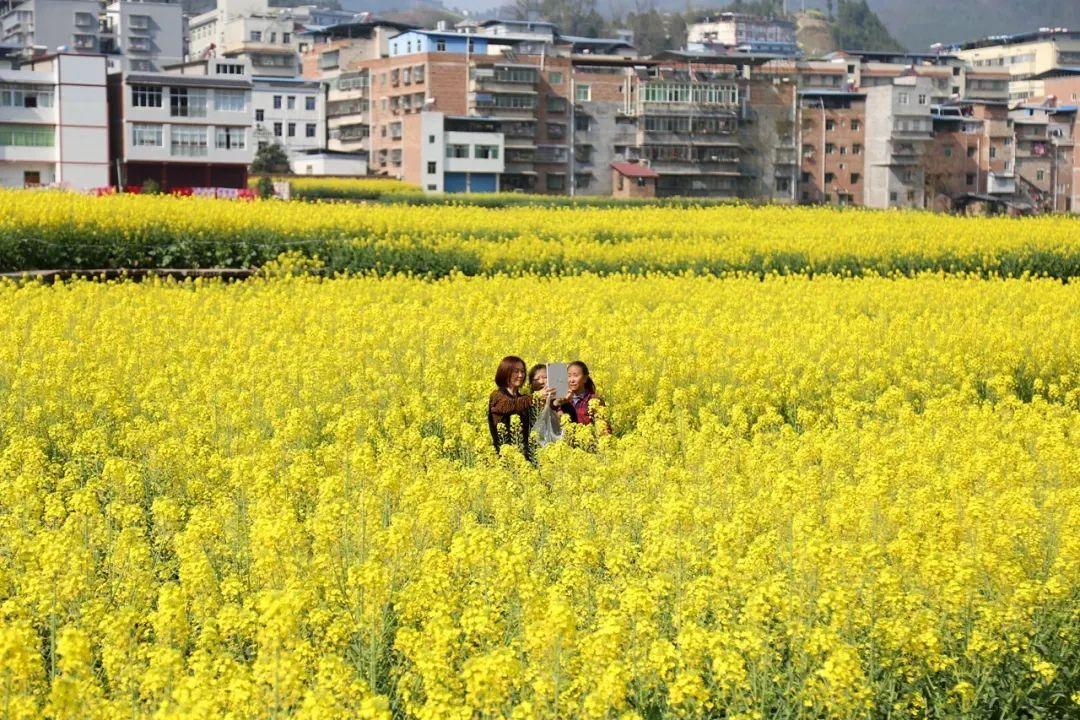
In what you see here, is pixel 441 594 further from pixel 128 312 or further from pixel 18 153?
pixel 18 153

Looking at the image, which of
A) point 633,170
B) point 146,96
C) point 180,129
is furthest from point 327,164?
point 146,96

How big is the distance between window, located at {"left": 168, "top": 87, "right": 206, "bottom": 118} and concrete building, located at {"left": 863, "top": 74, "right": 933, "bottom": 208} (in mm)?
48884

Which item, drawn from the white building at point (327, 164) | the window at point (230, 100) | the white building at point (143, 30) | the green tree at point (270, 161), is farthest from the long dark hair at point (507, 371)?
the white building at point (143, 30)

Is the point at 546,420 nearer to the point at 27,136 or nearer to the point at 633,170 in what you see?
the point at 27,136

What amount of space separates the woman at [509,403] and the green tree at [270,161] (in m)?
89.0

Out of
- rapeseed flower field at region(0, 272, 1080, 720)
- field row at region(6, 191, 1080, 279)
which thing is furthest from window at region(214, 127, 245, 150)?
rapeseed flower field at region(0, 272, 1080, 720)

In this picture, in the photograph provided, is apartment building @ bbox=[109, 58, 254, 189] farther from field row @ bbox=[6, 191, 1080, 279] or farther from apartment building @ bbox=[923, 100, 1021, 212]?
apartment building @ bbox=[923, 100, 1021, 212]

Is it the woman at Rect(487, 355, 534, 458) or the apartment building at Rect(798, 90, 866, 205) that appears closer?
the woman at Rect(487, 355, 534, 458)

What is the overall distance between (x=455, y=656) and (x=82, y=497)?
312 cm

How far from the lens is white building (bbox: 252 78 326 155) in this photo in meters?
113

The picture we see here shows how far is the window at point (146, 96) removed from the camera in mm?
79625

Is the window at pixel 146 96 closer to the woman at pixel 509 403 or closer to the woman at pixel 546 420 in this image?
the woman at pixel 546 420

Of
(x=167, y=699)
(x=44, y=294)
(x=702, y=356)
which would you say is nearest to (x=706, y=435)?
(x=702, y=356)

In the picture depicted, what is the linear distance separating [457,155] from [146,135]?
74.0 feet
